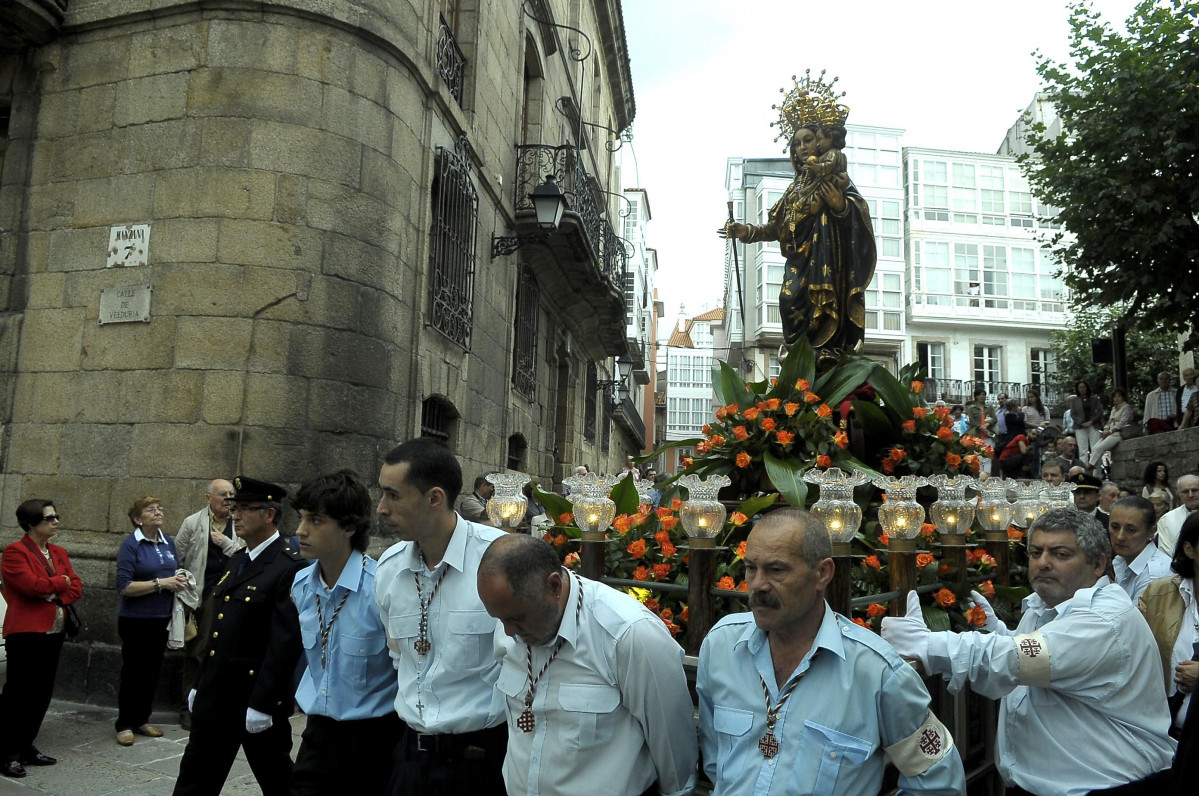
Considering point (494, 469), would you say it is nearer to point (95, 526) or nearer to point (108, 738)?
point (95, 526)

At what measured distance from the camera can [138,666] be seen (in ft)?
20.1

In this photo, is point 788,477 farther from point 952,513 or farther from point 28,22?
point 28,22

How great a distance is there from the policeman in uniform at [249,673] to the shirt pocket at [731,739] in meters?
2.14

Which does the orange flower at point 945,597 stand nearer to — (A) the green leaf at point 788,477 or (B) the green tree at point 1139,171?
(A) the green leaf at point 788,477

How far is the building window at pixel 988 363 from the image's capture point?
38.1 metres

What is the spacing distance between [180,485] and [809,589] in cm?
603

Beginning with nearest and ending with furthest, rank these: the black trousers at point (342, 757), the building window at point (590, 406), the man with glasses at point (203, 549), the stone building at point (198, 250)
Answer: the black trousers at point (342, 757) < the man with glasses at point (203, 549) < the stone building at point (198, 250) < the building window at point (590, 406)

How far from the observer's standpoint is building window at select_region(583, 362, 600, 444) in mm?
19859

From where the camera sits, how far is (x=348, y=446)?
291 inches

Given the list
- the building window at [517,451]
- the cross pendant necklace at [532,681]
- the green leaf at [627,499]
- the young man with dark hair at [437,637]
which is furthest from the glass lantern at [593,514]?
the building window at [517,451]

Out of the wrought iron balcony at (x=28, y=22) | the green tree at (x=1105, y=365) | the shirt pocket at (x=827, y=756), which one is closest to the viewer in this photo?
the shirt pocket at (x=827, y=756)

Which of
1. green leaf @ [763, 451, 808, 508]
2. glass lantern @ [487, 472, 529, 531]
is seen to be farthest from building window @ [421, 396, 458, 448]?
glass lantern @ [487, 472, 529, 531]

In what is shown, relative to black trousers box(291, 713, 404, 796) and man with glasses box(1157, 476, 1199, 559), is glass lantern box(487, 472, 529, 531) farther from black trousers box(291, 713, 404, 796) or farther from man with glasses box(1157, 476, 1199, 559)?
man with glasses box(1157, 476, 1199, 559)

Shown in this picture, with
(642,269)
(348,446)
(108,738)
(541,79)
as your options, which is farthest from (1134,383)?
(108,738)
